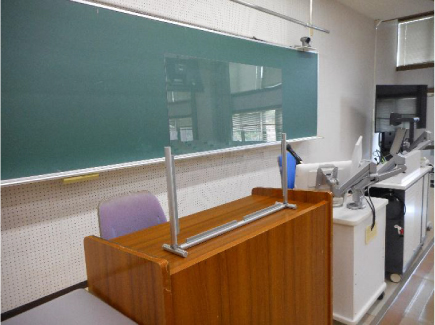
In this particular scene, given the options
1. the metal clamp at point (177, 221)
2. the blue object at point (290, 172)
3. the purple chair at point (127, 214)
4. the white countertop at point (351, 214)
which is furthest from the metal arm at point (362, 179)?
the purple chair at point (127, 214)

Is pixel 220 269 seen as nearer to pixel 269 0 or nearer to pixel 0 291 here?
pixel 0 291

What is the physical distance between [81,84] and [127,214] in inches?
34.3

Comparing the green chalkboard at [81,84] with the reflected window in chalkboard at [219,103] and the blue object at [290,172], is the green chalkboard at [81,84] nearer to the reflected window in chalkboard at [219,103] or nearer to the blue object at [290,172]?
the reflected window in chalkboard at [219,103]

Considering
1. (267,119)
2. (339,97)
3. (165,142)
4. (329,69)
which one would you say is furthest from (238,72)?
(339,97)

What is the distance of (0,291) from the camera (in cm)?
179

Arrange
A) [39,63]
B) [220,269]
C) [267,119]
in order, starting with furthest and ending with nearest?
[267,119], [39,63], [220,269]

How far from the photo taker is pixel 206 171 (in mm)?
2885

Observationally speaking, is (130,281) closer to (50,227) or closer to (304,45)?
(50,227)

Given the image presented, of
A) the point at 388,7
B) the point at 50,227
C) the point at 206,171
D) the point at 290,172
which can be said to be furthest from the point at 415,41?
the point at 50,227

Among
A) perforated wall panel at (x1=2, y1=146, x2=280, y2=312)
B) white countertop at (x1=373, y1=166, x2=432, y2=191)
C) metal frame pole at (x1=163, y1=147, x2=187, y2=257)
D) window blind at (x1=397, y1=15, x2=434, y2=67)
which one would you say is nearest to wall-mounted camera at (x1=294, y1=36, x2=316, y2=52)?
white countertop at (x1=373, y1=166, x2=432, y2=191)

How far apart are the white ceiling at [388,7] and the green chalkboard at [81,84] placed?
10.0 feet

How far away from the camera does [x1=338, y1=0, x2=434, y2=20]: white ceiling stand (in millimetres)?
4453

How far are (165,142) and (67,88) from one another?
78 cm

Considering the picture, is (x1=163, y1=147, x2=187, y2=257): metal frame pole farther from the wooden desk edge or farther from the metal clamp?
the wooden desk edge
